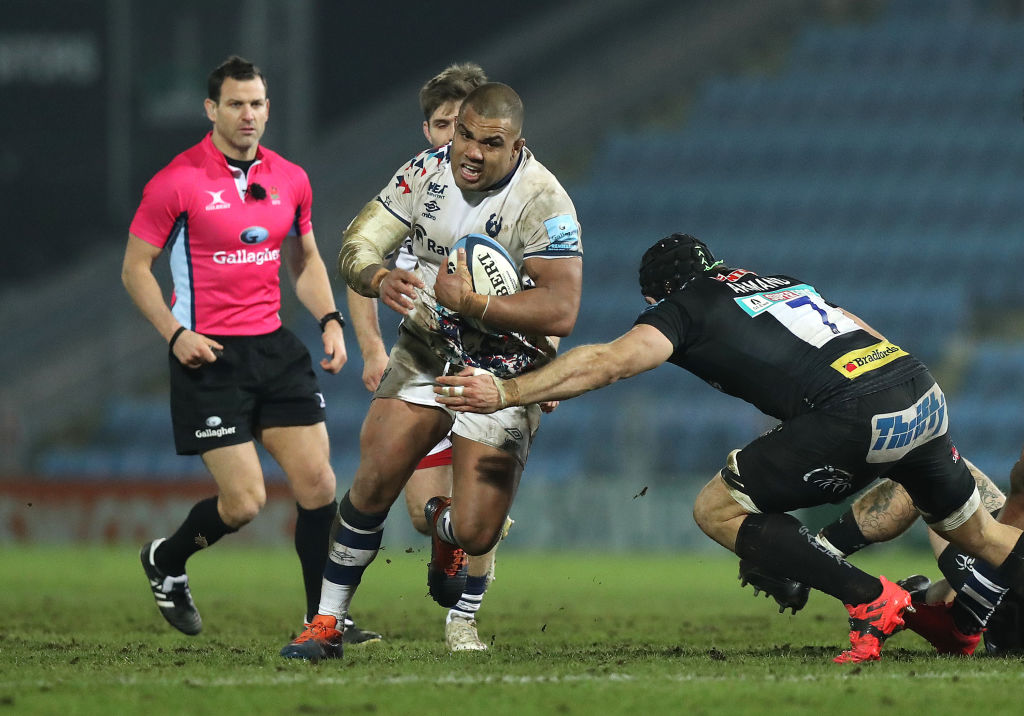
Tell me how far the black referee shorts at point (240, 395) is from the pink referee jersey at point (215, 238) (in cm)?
14

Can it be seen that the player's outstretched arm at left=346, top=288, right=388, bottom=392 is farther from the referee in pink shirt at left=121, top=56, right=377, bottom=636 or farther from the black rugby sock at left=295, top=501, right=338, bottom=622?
the black rugby sock at left=295, top=501, right=338, bottom=622

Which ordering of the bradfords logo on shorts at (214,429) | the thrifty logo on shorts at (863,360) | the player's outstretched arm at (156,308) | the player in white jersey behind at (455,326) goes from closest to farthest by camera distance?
the thrifty logo on shorts at (863,360)
the player in white jersey behind at (455,326)
the player's outstretched arm at (156,308)
the bradfords logo on shorts at (214,429)

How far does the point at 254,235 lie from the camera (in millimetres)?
7641

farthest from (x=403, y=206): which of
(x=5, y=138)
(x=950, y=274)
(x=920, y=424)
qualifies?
(x=5, y=138)

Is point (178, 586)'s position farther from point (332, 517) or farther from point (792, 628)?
point (792, 628)

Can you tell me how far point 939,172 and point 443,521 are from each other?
16.3m

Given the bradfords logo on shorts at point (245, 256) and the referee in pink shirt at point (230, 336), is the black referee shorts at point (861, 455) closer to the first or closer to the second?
the referee in pink shirt at point (230, 336)

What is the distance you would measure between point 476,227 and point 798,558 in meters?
1.89

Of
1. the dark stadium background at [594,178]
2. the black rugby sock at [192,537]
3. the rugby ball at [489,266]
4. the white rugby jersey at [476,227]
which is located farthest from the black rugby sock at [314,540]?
the dark stadium background at [594,178]

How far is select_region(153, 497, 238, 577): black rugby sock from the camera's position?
24.8 feet

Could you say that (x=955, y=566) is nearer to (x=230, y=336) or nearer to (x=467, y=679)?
(x=467, y=679)

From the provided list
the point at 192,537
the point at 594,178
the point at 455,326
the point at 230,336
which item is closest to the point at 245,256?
the point at 230,336

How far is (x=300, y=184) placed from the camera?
310 inches

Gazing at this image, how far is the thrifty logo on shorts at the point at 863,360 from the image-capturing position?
611 centimetres
